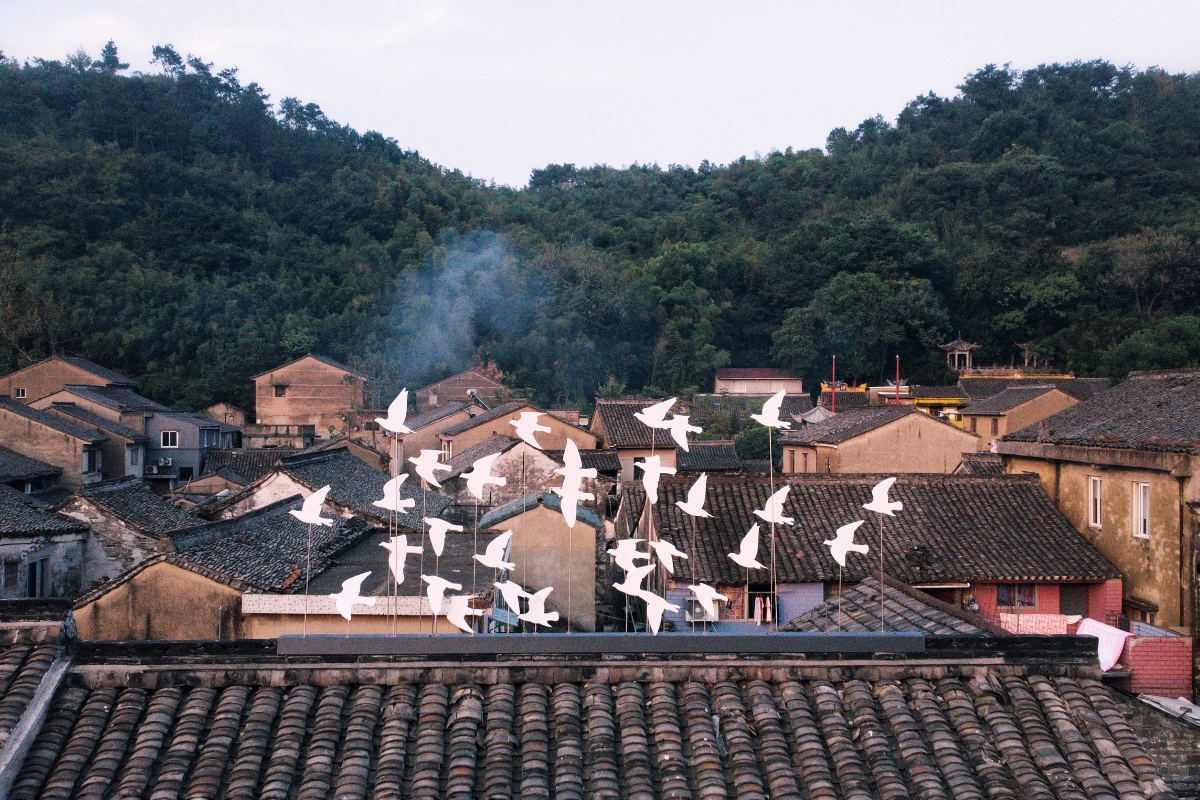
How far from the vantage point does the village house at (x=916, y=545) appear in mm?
15719

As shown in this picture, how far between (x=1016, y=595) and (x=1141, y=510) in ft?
8.44

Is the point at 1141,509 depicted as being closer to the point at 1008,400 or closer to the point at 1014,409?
the point at 1014,409

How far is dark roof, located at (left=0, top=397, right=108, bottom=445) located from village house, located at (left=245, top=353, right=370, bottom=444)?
670 inches

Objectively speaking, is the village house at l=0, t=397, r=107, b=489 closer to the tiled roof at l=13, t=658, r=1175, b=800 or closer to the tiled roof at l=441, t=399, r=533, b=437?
the tiled roof at l=441, t=399, r=533, b=437

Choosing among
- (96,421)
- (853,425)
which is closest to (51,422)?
(96,421)

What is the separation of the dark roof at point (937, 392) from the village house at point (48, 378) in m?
43.0

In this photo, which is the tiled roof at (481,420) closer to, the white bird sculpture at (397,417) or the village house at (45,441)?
the village house at (45,441)

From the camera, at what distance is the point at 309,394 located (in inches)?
1983

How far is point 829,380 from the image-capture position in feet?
200

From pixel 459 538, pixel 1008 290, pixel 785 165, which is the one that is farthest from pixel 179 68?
pixel 459 538

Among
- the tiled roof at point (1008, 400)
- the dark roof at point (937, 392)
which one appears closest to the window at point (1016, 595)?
the tiled roof at point (1008, 400)

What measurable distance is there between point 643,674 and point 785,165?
88.6 metres

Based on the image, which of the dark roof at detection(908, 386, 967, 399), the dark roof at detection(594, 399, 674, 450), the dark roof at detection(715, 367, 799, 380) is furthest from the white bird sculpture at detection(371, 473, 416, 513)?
the dark roof at detection(715, 367, 799, 380)

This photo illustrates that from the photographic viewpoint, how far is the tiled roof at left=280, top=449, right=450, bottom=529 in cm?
2067
